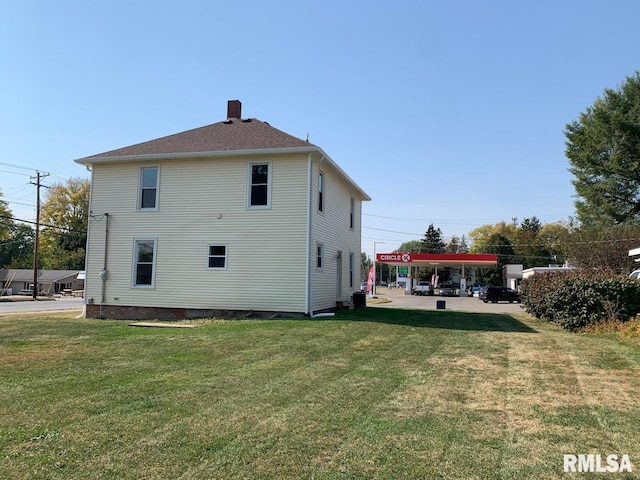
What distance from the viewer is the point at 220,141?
17.2 meters

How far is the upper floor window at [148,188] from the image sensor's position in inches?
678

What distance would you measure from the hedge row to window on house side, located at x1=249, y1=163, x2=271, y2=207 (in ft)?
32.0

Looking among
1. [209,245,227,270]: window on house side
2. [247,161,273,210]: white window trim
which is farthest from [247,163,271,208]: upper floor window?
[209,245,227,270]: window on house side

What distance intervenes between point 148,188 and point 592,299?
14885 millimetres

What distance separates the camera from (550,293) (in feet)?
50.0

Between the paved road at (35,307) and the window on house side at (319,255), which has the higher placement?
the window on house side at (319,255)

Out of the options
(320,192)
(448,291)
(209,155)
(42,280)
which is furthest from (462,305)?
(42,280)

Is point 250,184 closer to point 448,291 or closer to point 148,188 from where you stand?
point 148,188

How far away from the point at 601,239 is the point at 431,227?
73.1 m

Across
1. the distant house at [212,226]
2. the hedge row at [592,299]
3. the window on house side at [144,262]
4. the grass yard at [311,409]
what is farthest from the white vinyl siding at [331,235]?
the hedge row at [592,299]

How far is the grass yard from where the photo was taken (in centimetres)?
373

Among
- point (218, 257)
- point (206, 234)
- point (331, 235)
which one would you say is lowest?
point (218, 257)

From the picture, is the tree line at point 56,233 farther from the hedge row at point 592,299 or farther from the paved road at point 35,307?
the hedge row at point 592,299

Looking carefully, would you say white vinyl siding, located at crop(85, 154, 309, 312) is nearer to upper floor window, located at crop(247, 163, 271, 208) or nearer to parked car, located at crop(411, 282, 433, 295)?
upper floor window, located at crop(247, 163, 271, 208)
